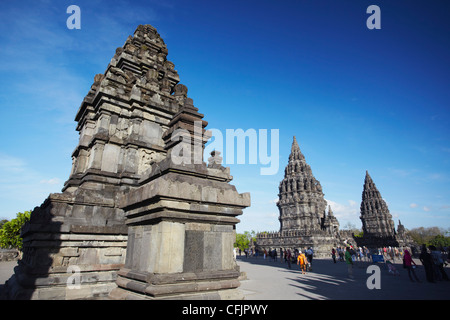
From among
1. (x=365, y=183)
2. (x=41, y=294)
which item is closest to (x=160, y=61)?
(x=41, y=294)

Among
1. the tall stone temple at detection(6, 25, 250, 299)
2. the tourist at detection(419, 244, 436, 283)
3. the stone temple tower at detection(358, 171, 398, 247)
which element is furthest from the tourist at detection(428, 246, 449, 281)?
the stone temple tower at detection(358, 171, 398, 247)

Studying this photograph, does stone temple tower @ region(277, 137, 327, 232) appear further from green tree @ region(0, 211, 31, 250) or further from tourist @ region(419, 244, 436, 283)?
green tree @ region(0, 211, 31, 250)

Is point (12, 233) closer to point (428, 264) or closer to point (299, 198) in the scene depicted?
point (428, 264)

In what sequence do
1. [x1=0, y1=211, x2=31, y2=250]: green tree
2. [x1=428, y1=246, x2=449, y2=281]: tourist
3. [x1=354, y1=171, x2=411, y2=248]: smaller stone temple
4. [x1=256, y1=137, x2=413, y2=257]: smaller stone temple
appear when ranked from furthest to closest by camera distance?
1. [x1=354, y1=171, x2=411, y2=248]: smaller stone temple
2. [x1=256, y1=137, x2=413, y2=257]: smaller stone temple
3. [x1=0, y1=211, x2=31, y2=250]: green tree
4. [x1=428, y1=246, x2=449, y2=281]: tourist

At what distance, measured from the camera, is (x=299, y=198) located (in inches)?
2446

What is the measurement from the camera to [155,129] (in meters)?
9.29

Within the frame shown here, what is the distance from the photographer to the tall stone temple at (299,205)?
176 ft

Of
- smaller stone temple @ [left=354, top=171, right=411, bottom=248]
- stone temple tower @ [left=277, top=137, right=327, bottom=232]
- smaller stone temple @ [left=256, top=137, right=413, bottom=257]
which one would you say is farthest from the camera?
smaller stone temple @ [left=354, top=171, right=411, bottom=248]

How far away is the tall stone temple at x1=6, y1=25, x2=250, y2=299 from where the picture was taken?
353 centimetres

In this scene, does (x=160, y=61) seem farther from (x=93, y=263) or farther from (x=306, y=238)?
(x=306, y=238)

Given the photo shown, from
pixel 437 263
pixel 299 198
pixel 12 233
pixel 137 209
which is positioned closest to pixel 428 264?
pixel 437 263

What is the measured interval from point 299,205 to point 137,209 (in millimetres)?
61971

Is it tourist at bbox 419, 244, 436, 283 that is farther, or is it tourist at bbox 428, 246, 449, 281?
tourist at bbox 428, 246, 449, 281
